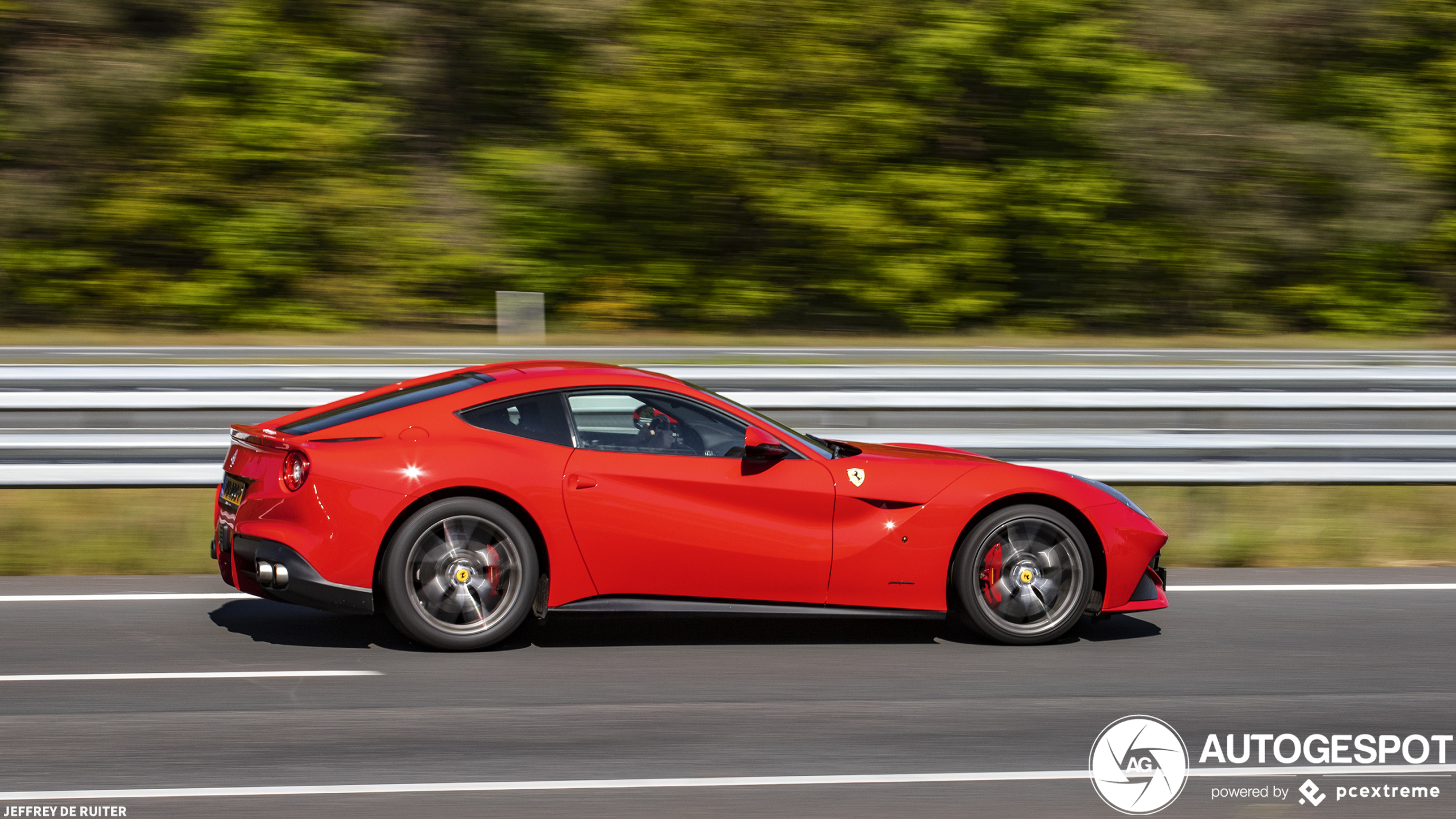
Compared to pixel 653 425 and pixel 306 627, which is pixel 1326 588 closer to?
pixel 653 425

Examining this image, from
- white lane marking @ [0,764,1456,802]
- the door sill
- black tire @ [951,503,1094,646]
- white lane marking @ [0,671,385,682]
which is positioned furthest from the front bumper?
white lane marking @ [0,671,385,682]

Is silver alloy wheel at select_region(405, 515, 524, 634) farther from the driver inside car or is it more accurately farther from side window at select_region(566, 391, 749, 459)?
the driver inside car

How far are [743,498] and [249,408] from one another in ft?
12.8

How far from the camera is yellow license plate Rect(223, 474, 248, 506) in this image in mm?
6055

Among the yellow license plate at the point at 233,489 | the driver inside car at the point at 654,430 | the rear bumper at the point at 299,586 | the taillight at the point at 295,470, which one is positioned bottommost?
the rear bumper at the point at 299,586

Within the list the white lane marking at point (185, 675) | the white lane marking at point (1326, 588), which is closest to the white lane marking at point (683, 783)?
the white lane marking at point (185, 675)

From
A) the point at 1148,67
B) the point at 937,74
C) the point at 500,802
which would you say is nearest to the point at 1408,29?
the point at 1148,67

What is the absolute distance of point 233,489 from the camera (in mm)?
6141

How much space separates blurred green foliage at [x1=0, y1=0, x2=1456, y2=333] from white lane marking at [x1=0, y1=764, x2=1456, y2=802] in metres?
9.58

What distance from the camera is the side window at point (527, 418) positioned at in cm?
616

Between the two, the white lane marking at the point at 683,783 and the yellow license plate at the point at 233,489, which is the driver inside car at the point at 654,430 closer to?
the yellow license plate at the point at 233,489

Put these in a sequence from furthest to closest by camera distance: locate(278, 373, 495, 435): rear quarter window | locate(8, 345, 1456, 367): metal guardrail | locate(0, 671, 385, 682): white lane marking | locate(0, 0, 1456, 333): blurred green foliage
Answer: locate(0, 0, 1456, 333): blurred green foliage → locate(8, 345, 1456, 367): metal guardrail → locate(278, 373, 495, 435): rear quarter window → locate(0, 671, 385, 682): white lane marking

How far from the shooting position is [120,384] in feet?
28.2

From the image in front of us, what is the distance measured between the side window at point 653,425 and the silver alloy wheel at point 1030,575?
4.13 ft
